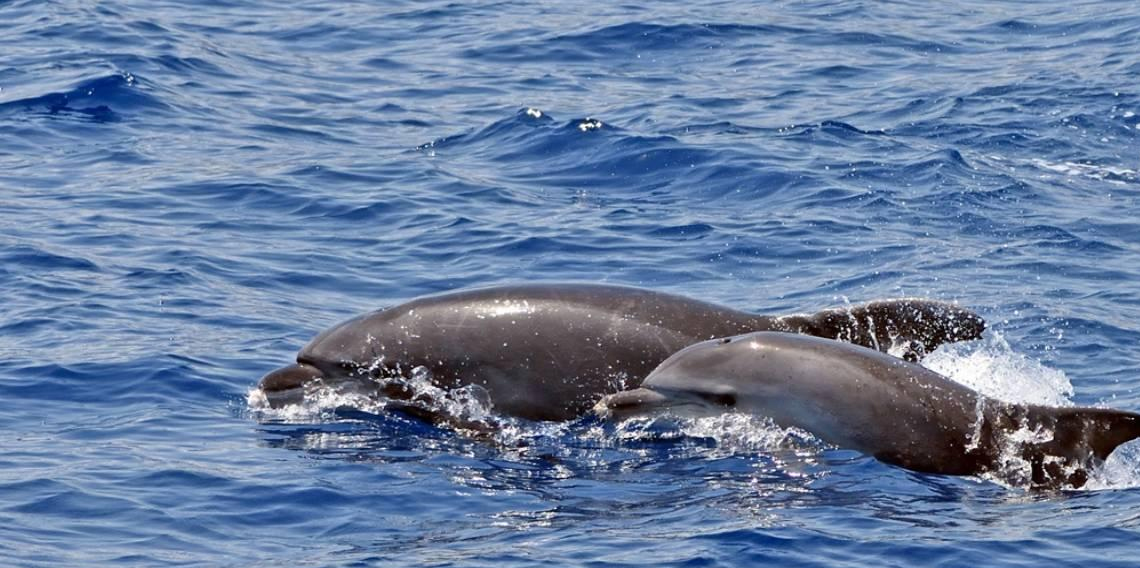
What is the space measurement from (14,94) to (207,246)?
6.52 metres

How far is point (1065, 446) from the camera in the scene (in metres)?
10.9

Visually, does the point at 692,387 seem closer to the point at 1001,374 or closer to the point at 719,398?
the point at 719,398

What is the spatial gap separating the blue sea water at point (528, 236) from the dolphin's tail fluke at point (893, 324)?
1.03 m

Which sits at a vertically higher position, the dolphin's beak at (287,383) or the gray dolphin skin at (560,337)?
the gray dolphin skin at (560,337)

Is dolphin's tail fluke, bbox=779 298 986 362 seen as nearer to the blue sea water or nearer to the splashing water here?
the splashing water

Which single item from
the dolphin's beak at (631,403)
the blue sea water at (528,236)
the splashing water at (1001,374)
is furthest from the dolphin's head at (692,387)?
the splashing water at (1001,374)

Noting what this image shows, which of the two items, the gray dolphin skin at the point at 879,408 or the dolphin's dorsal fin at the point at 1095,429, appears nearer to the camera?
the dolphin's dorsal fin at the point at 1095,429

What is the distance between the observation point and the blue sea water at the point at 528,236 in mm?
10523

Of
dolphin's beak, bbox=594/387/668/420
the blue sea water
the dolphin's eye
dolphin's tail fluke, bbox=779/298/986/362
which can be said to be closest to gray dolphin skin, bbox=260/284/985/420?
dolphin's tail fluke, bbox=779/298/986/362

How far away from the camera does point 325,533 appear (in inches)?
411

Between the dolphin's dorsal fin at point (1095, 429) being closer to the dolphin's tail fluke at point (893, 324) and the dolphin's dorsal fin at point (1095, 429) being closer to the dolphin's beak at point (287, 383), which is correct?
the dolphin's tail fluke at point (893, 324)

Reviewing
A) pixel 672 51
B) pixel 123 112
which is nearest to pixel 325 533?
pixel 123 112

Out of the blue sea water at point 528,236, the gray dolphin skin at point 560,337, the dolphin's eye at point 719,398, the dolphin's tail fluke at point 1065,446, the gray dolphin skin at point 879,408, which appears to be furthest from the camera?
the gray dolphin skin at point 560,337

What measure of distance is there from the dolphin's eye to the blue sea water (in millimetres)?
176
